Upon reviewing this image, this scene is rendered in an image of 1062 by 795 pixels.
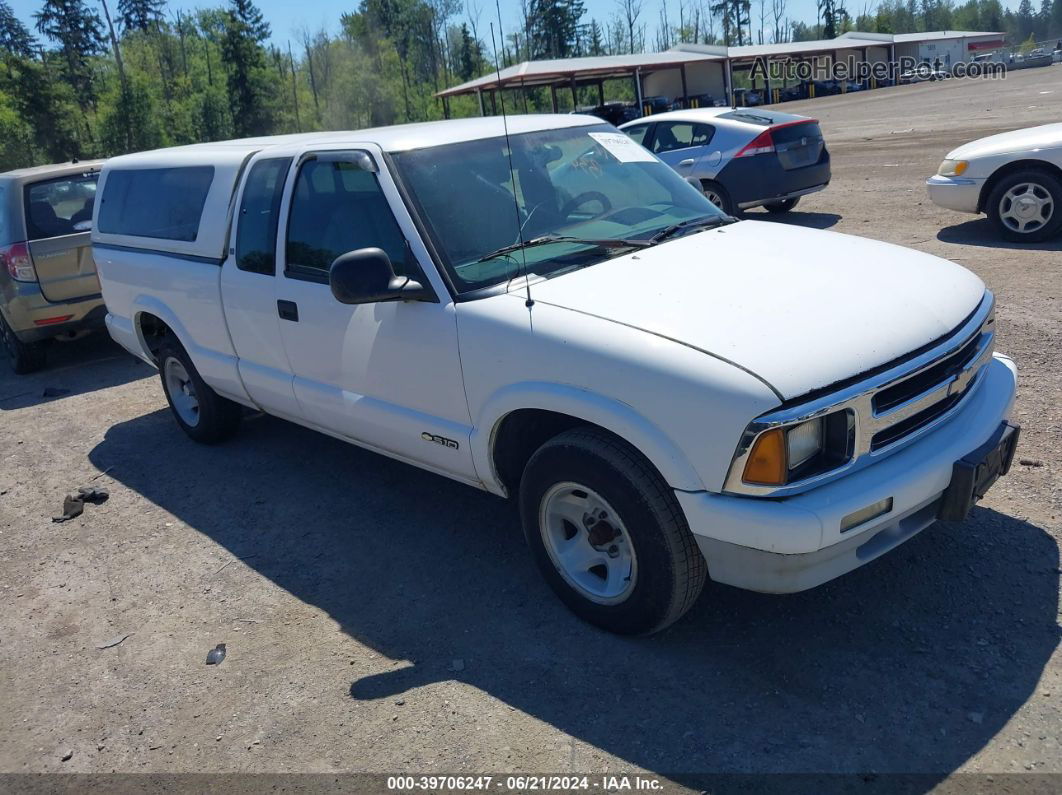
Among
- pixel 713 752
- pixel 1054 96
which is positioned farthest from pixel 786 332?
pixel 1054 96

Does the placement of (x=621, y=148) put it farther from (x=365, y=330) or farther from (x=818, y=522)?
(x=818, y=522)

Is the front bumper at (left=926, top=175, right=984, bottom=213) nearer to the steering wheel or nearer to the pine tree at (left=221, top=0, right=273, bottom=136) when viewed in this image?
the steering wheel

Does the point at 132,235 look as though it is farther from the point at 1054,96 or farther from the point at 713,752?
the point at 1054,96

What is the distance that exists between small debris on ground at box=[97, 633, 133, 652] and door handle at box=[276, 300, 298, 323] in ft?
5.56

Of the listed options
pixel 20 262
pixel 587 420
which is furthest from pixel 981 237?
pixel 20 262

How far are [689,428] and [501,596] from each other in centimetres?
145

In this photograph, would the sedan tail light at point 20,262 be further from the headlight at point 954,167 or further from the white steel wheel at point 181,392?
the headlight at point 954,167

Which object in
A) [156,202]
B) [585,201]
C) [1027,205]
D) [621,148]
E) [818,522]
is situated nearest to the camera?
[818,522]

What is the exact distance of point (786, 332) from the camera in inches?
123

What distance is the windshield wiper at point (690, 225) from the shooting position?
4.18 m

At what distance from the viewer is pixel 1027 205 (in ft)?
A: 28.0

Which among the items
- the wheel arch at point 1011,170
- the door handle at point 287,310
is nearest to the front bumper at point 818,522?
the door handle at point 287,310

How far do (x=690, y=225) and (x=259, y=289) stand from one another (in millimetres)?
2313

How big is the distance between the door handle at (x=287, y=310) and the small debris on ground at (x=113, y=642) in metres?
1.70
